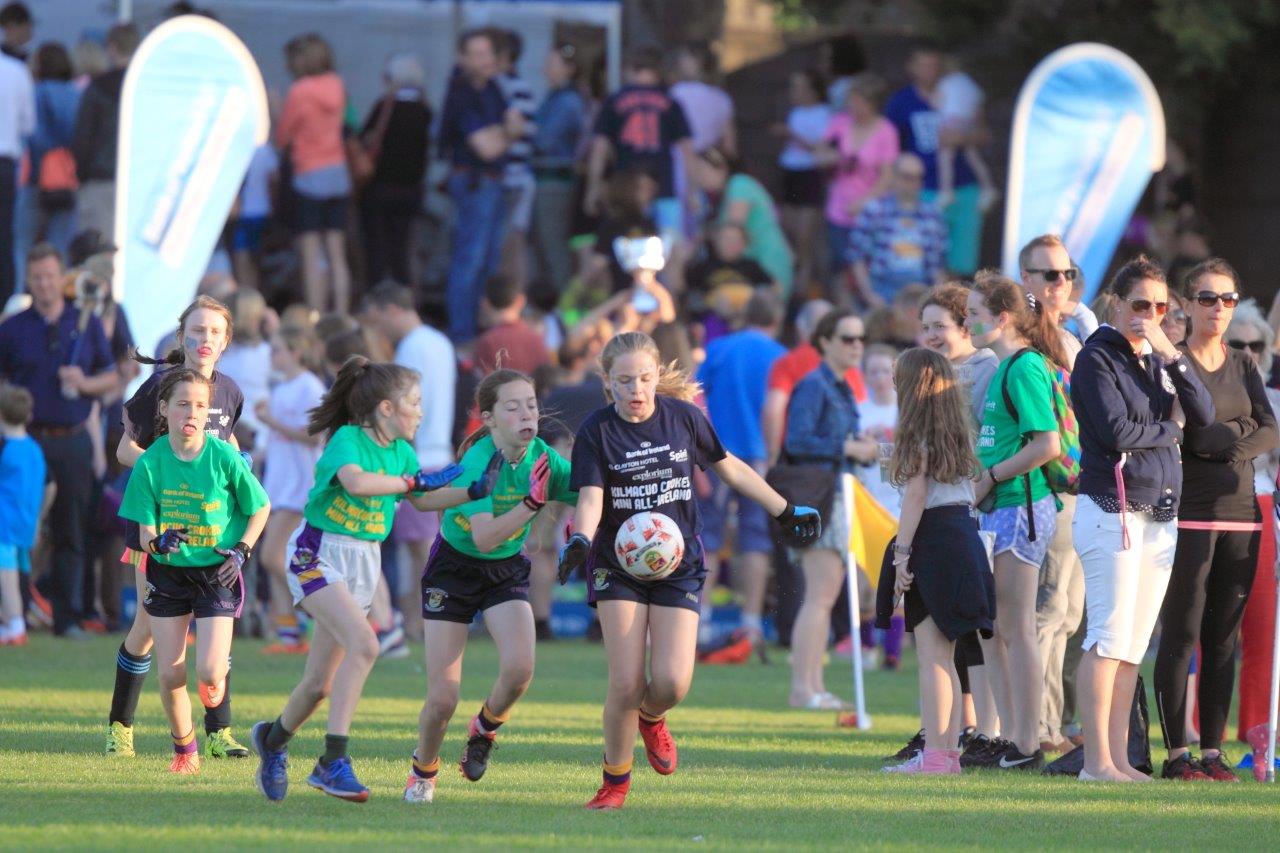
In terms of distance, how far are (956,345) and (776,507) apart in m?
2.08

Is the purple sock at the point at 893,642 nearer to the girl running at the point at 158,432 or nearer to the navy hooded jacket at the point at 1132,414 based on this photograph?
the navy hooded jacket at the point at 1132,414

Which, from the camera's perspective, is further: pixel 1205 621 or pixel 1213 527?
pixel 1205 621

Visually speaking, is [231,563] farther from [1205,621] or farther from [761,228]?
[761,228]

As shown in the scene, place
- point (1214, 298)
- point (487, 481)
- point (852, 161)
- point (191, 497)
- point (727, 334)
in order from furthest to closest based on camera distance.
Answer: point (852, 161) < point (727, 334) < point (1214, 298) < point (191, 497) < point (487, 481)

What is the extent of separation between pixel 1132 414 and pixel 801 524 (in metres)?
1.66

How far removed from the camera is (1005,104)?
20.5 meters

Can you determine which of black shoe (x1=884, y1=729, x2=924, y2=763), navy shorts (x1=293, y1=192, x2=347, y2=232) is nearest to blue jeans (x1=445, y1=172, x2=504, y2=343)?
navy shorts (x1=293, y1=192, x2=347, y2=232)

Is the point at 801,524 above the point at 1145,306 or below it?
below

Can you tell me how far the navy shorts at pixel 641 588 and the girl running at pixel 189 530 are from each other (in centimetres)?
164

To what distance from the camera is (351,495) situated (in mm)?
8164

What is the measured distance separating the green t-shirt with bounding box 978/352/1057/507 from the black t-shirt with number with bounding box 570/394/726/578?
199 centimetres

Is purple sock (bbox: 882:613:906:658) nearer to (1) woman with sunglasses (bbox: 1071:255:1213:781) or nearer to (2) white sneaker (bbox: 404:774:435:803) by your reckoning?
(1) woman with sunglasses (bbox: 1071:255:1213:781)

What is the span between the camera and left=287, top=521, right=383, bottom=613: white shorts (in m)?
8.08

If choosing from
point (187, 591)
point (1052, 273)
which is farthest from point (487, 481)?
point (1052, 273)
